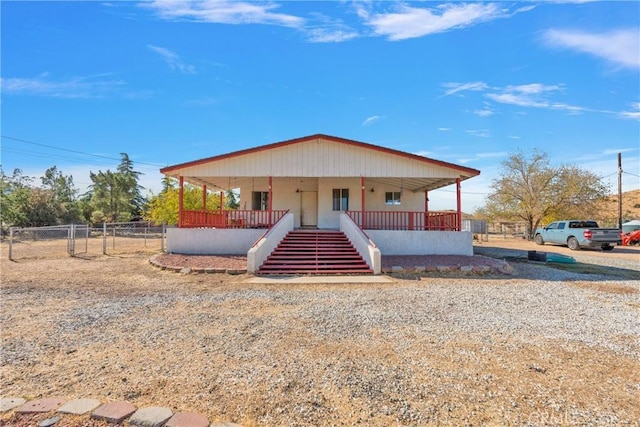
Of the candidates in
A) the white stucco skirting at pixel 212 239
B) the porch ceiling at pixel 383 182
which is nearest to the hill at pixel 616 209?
the porch ceiling at pixel 383 182

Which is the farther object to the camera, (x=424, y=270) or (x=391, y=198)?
(x=391, y=198)

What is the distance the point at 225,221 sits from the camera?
14633 mm

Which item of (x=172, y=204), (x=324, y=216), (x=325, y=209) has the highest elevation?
(x=172, y=204)

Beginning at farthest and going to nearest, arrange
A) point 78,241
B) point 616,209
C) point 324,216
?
point 616,209
point 78,241
point 324,216

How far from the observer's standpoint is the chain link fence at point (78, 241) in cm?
1477

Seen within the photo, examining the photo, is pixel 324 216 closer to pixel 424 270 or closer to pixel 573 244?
pixel 424 270

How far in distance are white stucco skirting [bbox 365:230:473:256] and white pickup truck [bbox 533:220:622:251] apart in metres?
9.80

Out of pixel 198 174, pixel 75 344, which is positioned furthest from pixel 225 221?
pixel 75 344

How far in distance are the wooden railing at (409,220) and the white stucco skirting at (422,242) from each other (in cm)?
63

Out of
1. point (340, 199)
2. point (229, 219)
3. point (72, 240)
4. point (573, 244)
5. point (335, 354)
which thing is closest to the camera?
point (335, 354)

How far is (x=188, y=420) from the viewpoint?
269 cm

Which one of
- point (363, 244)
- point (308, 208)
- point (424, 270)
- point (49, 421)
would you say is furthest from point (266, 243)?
point (49, 421)

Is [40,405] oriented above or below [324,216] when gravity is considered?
below

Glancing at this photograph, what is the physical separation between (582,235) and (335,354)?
67.0 feet
